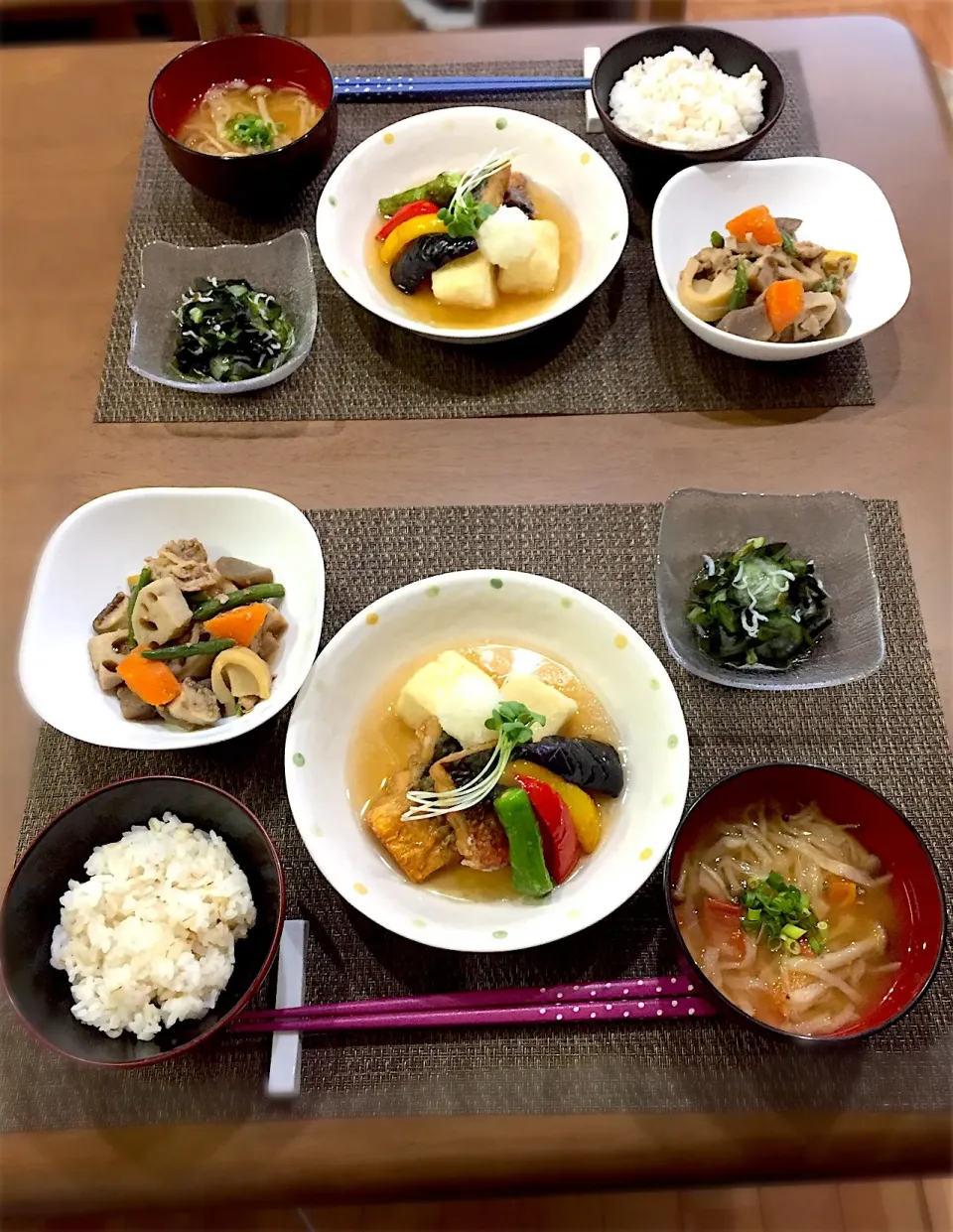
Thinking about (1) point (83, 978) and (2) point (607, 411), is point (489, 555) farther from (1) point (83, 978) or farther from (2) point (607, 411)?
(1) point (83, 978)

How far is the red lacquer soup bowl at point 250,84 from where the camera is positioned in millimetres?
1765

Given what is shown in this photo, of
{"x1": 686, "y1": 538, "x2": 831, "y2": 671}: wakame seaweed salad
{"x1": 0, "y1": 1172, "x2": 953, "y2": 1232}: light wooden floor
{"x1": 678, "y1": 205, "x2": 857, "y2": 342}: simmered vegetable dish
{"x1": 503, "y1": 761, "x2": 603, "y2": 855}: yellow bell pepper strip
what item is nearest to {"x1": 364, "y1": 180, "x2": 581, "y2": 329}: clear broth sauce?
{"x1": 678, "y1": 205, "x2": 857, "y2": 342}: simmered vegetable dish

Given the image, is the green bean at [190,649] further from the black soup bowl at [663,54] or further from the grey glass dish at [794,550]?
the black soup bowl at [663,54]

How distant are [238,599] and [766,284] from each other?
114cm

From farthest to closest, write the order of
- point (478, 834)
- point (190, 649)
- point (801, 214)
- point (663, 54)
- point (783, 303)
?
point (663, 54), point (801, 214), point (783, 303), point (190, 649), point (478, 834)

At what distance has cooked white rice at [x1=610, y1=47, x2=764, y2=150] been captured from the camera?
6.00ft

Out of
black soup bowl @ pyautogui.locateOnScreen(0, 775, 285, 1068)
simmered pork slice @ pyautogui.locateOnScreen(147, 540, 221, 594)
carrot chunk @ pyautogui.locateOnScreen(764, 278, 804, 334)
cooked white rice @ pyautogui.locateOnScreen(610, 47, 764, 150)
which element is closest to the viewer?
black soup bowl @ pyautogui.locateOnScreen(0, 775, 285, 1068)

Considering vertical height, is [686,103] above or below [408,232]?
above

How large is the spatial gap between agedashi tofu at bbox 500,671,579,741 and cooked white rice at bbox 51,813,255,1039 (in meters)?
0.46

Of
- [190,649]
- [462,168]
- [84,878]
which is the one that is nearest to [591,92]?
[462,168]

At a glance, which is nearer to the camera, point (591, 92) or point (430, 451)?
point (430, 451)

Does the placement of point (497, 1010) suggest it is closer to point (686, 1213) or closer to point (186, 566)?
point (186, 566)

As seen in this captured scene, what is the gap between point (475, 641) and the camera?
1.40 m

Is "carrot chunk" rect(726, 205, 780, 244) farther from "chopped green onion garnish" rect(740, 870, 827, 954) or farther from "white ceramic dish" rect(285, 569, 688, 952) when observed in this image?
"chopped green onion garnish" rect(740, 870, 827, 954)
